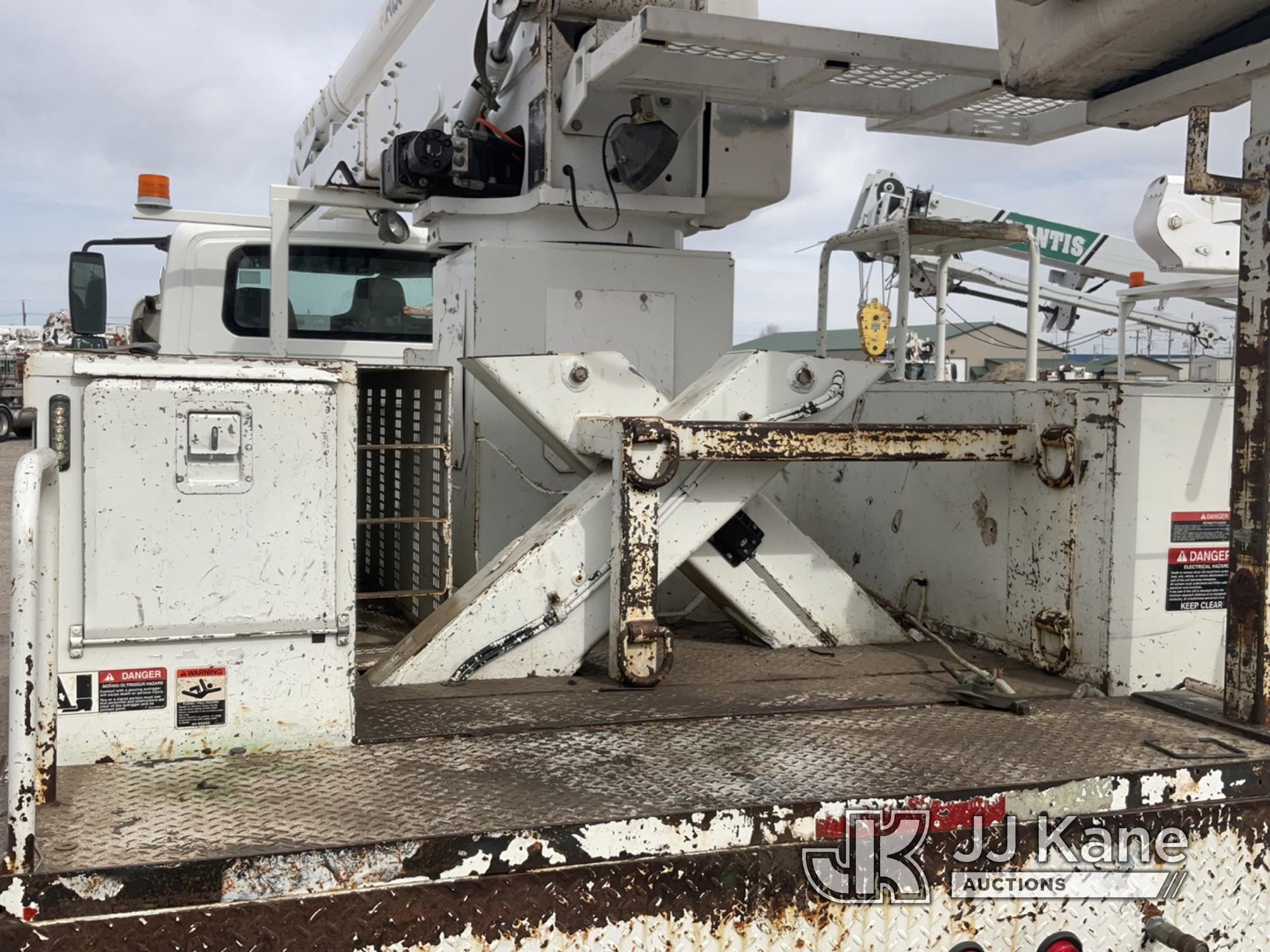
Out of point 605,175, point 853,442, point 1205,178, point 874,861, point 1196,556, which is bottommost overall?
point 874,861

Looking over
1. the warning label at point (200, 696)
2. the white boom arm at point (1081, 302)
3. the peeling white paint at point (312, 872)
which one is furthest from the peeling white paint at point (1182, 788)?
the white boom arm at point (1081, 302)

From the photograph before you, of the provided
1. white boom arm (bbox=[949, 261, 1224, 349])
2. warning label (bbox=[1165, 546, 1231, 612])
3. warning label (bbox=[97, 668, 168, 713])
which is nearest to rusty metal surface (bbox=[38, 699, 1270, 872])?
warning label (bbox=[97, 668, 168, 713])

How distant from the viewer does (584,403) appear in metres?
3.63

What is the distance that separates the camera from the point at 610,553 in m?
3.41

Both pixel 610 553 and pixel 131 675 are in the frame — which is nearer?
pixel 131 675

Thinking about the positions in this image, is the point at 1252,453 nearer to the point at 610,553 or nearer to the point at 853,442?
the point at 853,442

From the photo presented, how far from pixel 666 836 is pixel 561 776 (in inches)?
13.8

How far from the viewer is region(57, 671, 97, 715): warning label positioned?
2.44 meters

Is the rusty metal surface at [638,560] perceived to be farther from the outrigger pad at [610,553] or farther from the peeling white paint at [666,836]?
the peeling white paint at [666,836]

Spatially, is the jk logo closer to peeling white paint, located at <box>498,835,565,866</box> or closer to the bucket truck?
the bucket truck

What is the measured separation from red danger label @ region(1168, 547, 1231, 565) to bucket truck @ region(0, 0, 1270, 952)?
0.04 feet

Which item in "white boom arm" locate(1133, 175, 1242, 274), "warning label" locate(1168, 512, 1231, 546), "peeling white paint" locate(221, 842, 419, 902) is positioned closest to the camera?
"peeling white paint" locate(221, 842, 419, 902)

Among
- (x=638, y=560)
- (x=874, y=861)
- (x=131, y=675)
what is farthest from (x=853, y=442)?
(x=131, y=675)

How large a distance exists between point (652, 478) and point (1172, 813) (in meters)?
1.45
